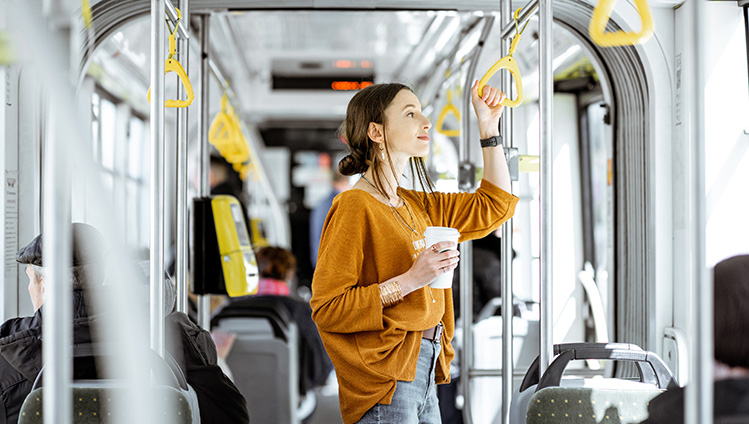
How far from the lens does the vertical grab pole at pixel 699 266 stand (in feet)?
3.30

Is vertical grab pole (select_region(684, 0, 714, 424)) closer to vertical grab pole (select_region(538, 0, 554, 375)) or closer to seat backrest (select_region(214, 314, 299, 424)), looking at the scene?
vertical grab pole (select_region(538, 0, 554, 375))

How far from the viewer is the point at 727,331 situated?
58.4 inches

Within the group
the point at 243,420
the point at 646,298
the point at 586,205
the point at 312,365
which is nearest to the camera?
the point at 243,420

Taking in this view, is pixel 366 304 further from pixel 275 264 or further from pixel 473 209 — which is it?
pixel 275 264

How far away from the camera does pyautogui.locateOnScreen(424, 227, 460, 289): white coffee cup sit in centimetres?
169

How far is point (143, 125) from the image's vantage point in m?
5.46

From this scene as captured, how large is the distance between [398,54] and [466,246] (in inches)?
141

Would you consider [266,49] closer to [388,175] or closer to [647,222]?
[647,222]

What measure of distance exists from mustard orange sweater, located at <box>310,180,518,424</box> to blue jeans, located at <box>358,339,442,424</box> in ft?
0.08

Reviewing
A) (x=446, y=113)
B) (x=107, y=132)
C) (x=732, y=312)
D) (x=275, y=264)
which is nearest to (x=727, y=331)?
(x=732, y=312)

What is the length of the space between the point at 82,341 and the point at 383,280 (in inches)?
34.2

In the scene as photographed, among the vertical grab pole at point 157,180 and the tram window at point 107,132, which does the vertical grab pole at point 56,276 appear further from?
the tram window at point 107,132

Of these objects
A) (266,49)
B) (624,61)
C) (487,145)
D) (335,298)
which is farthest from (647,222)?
(266,49)

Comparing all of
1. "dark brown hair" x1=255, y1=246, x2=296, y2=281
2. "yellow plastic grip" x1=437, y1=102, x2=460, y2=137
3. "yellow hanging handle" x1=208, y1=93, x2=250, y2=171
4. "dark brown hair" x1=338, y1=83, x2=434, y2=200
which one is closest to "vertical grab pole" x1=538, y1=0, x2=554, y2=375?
"dark brown hair" x1=338, y1=83, x2=434, y2=200
